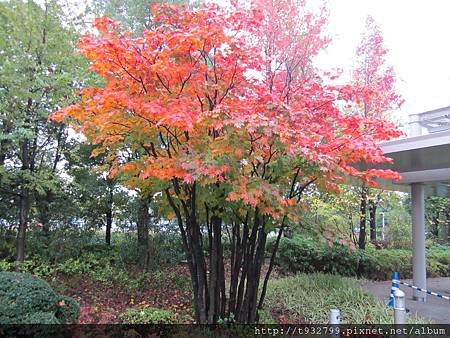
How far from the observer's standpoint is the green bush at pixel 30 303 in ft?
13.7

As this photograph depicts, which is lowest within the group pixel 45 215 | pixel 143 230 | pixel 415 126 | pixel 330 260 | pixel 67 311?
pixel 67 311

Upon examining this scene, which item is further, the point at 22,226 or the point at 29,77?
the point at 22,226

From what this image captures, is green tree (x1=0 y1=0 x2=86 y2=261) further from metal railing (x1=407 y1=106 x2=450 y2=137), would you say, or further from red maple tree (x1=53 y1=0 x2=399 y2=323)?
metal railing (x1=407 y1=106 x2=450 y2=137)

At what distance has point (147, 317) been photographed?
18.1 ft

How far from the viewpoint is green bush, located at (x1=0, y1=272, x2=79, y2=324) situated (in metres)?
4.19

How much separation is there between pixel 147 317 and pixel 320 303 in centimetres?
298

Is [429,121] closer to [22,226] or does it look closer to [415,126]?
[415,126]

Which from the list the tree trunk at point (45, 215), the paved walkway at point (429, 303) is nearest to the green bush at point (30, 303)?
the tree trunk at point (45, 215)

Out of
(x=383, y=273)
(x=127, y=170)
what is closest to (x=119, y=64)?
(x=127, y=170)

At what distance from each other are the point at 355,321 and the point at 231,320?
1997mm

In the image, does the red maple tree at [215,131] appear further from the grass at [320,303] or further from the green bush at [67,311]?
the green bush at [67,311]

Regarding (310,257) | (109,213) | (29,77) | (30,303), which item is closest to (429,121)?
(310,257)

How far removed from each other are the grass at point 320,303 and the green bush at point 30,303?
2.77 meters

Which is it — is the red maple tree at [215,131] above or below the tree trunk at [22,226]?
above
